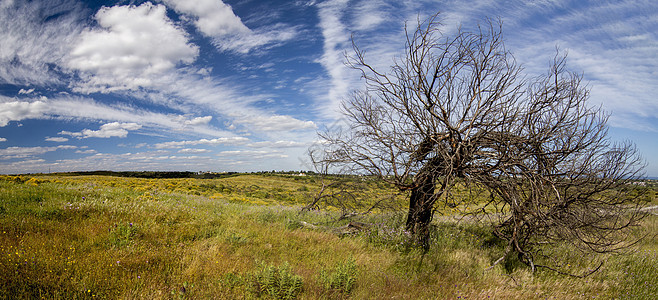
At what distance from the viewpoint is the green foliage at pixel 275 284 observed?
12.0 ft

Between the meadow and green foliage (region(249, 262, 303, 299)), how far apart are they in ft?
0.06

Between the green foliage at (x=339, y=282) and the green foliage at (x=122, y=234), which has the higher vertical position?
the green foliage at (x=122, y=234)

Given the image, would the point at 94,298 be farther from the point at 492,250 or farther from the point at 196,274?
the point at 492,250

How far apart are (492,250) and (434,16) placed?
6027 millimetres

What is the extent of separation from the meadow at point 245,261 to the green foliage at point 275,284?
2 cm

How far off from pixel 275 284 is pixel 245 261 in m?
1.01

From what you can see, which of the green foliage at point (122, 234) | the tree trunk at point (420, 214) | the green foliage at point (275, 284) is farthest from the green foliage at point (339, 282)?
the green foliage at point (122, 234)

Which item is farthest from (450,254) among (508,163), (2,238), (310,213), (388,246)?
(2,238)

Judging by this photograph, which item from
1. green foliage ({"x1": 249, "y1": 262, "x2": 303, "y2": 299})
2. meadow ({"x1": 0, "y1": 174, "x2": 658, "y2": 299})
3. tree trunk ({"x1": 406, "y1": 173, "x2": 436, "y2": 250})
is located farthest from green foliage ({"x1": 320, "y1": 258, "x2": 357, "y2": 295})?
tree trunk ({"x1": 406, "y1": 173, "x2": 436, "y2": 250})

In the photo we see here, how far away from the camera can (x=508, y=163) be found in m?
5.23

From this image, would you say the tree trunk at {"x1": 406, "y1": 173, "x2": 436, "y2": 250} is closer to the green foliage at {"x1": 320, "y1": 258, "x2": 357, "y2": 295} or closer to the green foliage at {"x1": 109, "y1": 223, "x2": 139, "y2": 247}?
the green foliage at {"x1": 320, "y1": 258, "x2": 357, "y2": 295}

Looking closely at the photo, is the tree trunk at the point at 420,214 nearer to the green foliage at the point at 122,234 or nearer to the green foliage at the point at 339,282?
the green foliage at the point at 339,282

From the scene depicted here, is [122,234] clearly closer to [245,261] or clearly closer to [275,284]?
[245,261]

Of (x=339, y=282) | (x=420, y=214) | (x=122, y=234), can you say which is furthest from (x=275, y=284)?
(x=420, y=214)
